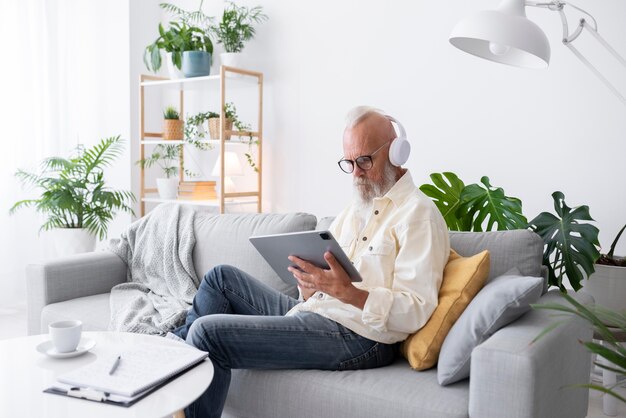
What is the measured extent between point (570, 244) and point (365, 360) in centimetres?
97

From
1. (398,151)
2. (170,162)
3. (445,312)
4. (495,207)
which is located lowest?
(445,312)

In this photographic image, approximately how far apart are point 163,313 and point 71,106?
2439 mm

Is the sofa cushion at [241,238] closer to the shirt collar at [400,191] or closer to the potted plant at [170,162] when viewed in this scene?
the shirt collar at [400,191]

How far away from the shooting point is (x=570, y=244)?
7.22 feet

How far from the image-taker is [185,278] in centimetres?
258

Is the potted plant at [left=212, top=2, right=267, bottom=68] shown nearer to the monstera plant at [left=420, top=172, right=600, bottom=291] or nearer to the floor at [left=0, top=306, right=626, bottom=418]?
the monstera plant at [left=420, top=172, right=600, bottom=291]

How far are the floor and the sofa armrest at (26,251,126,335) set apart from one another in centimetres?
91

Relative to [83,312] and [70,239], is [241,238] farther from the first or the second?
[70,239]

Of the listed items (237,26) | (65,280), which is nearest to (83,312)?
(65,280)

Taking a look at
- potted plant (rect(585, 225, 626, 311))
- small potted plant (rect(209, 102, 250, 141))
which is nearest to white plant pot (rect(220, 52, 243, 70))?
small potted plant (rect(209, 102, 250, 141))

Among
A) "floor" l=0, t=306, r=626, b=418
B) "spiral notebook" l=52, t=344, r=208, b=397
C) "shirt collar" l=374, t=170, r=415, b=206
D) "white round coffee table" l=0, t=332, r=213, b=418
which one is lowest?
"floor" l=0, t=306, r=626, b=418

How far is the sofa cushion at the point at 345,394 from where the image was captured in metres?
1.51

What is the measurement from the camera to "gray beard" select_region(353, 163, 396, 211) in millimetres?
1923

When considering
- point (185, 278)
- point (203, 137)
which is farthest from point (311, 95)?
point (185, 278)
